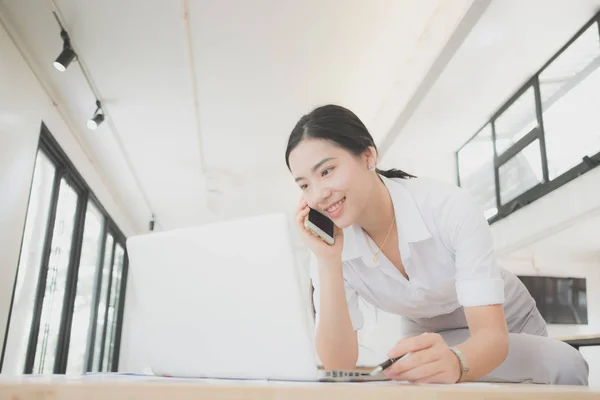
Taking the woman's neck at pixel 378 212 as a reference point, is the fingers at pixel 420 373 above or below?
below

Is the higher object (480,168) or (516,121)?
(516,121)

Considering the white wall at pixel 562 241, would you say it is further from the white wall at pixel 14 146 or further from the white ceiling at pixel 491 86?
the white wall at pixel 14 146

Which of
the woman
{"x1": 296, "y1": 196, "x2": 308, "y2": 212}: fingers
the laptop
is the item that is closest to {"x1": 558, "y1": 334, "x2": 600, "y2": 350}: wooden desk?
the woman

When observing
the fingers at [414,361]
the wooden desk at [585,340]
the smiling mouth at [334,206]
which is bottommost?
the fingers at [414,361]

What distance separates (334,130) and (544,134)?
136 inches

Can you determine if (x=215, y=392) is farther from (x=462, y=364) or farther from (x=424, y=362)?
(x=462, y=364)

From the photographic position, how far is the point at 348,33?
130 inches

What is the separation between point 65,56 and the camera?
3.01m

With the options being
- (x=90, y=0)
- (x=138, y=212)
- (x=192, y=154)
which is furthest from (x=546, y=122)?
(x=138, y=212)

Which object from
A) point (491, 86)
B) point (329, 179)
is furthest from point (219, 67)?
point (329, 179)

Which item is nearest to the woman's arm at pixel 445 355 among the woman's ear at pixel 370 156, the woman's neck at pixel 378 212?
the woman's neck at pixel 378 212

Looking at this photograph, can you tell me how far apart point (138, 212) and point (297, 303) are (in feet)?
20.3

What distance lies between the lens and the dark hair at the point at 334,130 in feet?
4.38

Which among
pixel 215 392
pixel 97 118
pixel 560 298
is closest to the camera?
pixel 215 392
